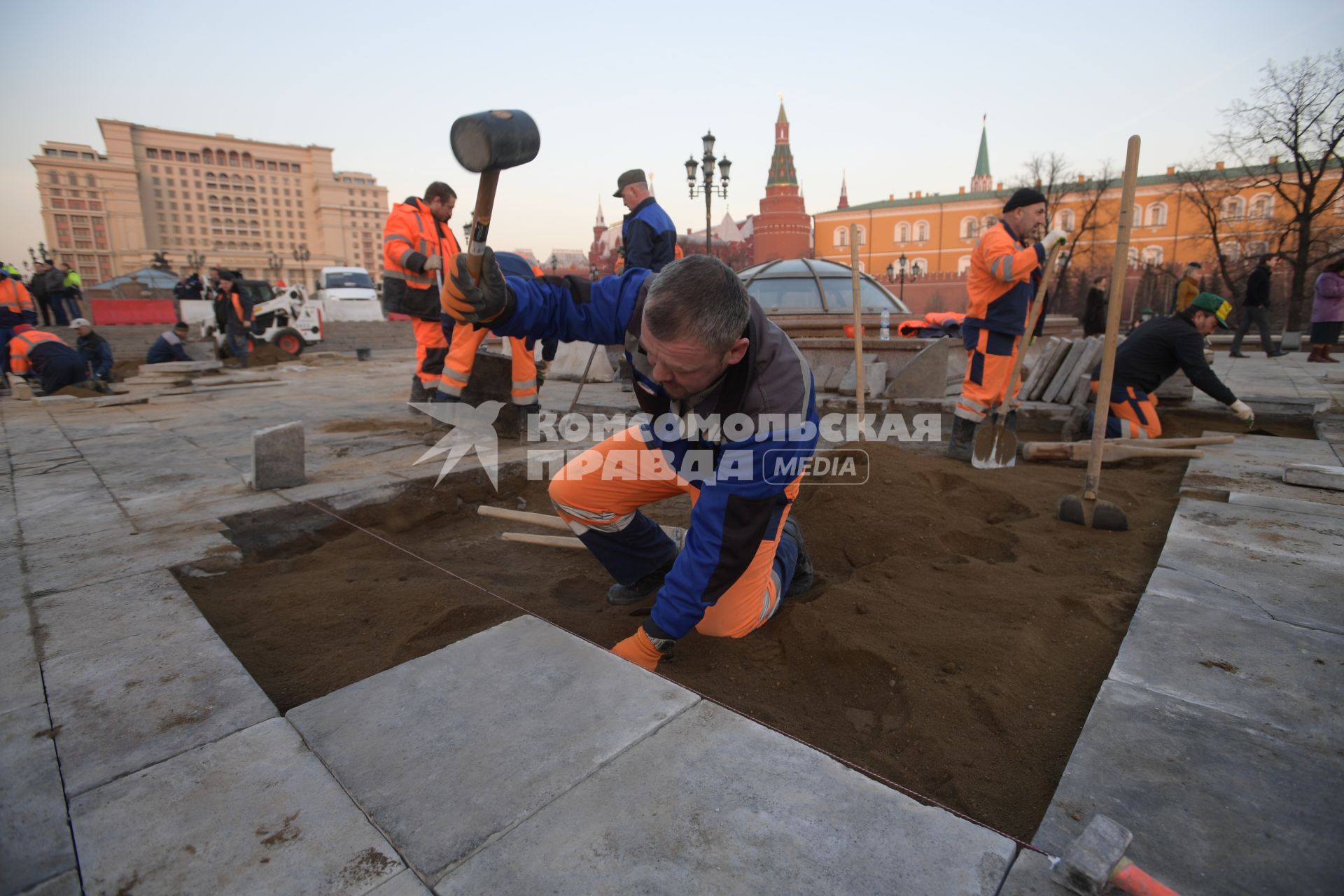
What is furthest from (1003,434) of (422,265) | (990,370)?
(422,265)

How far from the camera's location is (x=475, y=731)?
1416 mm

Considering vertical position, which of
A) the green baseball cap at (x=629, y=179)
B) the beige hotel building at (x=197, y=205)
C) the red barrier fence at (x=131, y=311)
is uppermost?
the beige hotel building at (x=197, y=205)

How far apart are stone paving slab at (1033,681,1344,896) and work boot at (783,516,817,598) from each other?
108 cm

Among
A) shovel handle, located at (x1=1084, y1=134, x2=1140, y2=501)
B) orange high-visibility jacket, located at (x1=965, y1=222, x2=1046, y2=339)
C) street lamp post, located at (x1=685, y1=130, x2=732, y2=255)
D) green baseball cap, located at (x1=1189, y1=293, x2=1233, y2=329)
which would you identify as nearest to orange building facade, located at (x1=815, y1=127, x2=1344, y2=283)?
street lamp post, located at (x1=685, y1=130, x2=732, y2=255)

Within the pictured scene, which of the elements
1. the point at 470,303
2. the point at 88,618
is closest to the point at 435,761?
the point at 470,303

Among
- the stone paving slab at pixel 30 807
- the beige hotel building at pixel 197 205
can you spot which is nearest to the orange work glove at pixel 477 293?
the stone paving slab at pixel 30 807

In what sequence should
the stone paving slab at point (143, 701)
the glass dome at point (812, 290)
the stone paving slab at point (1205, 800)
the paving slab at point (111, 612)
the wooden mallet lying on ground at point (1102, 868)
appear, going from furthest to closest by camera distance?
the glass dome at point (812, 290) → the paving slab at point (111, 612) → the stone paving slab at point (143, 701) → the stone paving slab at point (1205, 800) → the wooden mallet lying on ground at point (1102, 868)

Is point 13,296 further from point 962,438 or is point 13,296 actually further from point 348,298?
point 962,438

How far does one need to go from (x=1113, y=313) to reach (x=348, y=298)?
20.1 metres

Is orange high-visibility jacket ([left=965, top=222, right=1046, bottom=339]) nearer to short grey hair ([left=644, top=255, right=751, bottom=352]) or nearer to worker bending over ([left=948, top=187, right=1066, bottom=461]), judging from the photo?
worker bending over ([left=948, top=187, right=1066, bottom=461])

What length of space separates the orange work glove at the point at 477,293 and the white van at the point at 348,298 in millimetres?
18757

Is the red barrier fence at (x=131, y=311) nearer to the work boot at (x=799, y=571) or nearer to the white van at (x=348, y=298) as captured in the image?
the white van at (x=348, y=298)

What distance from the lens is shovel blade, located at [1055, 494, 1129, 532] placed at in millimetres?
3018

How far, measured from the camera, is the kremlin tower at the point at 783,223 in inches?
2095
